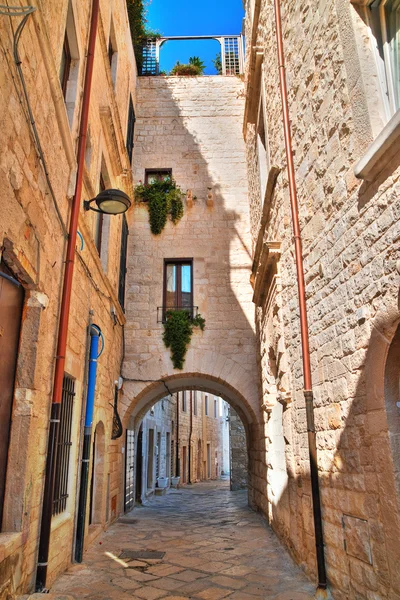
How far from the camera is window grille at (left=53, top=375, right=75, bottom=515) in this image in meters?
4.59

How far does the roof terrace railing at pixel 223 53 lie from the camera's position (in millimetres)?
12469

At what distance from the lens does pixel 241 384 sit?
28.6 feet

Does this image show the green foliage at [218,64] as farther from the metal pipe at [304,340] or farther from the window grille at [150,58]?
the metal pipe at [304,340]

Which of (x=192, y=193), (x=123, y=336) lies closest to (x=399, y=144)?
(x=123, y=336)

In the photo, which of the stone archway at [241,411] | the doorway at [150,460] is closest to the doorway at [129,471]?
the stone archway at [241,411]

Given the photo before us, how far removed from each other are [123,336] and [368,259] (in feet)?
21.1

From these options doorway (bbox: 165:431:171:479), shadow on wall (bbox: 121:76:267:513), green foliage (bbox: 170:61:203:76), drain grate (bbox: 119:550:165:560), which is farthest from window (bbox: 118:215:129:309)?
doorway (bbox: 165:431:171:479)

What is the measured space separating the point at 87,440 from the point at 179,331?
12.1 feet

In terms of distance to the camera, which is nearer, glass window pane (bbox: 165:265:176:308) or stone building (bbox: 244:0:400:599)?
stone building (bbox: 244:0:400:599)

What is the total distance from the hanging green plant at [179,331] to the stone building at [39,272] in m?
2.54

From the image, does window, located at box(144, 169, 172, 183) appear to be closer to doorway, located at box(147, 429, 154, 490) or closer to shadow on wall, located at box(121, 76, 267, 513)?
shadow on wall, located at box(121, 76, 267, 513)

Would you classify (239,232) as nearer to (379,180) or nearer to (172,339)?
(172,339)

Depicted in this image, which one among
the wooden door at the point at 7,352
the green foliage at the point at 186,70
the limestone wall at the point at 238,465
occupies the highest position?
the green foliage at the point at 186,70

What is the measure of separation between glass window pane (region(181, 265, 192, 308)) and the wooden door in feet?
Answer: 19.5
